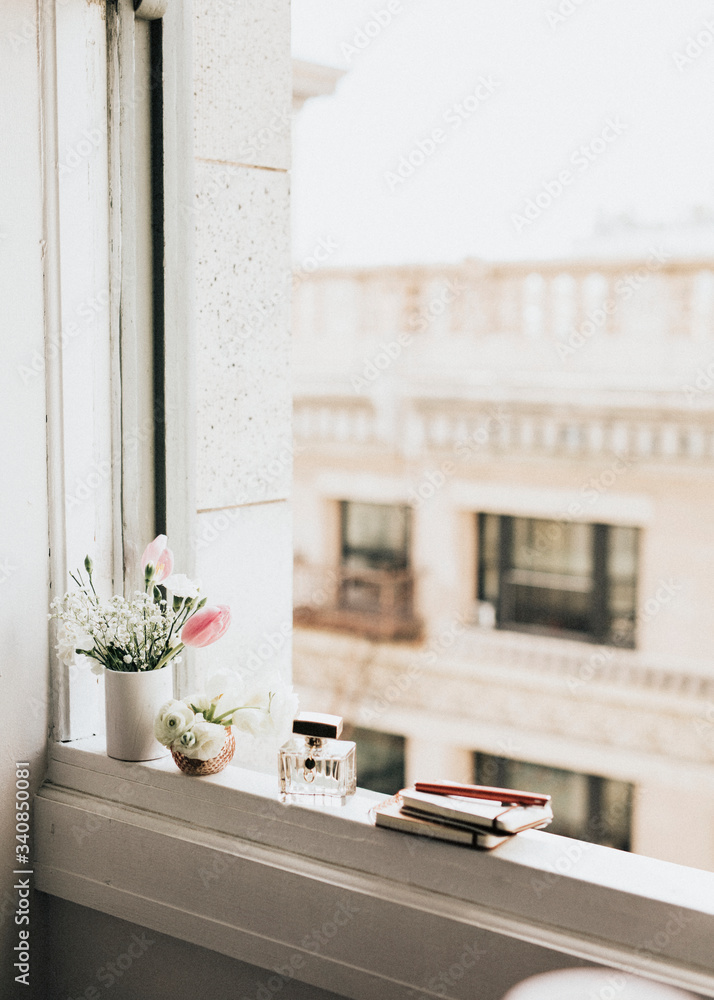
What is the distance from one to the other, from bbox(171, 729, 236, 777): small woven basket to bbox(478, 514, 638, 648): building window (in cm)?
515

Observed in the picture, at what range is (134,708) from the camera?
1.30 metres

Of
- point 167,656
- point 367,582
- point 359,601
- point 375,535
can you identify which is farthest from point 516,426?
point 167,656

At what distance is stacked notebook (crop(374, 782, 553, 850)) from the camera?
1.04 meters

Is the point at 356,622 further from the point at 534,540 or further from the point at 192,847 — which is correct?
the point at 192,847

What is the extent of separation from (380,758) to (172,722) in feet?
18.6

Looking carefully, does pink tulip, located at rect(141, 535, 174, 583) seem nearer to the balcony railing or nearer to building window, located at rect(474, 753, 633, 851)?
building window, located at rect(474, 753, 633, 851)

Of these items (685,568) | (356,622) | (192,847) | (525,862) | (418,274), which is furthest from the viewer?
(356,622)

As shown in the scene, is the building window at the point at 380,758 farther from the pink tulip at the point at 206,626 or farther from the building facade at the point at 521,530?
the pink tulip at the point at 206,626

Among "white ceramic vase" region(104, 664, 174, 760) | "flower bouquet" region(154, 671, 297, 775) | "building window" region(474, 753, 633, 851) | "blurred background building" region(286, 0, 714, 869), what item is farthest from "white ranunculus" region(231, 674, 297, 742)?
"building window" region(474, 753, 633, 851)

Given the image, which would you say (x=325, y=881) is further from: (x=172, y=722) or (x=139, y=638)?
(x=139, y=638)

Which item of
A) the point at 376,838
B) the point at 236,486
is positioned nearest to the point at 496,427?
the point at 236,486

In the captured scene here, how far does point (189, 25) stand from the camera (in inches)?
54.3

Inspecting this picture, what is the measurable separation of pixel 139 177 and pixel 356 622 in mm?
5524

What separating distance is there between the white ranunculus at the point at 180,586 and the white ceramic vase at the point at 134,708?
0.12m
